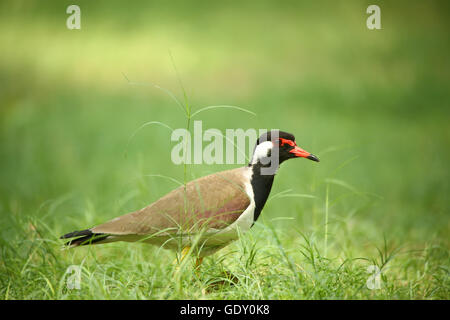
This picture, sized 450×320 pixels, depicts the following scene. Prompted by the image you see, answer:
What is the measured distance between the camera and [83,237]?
2.92 meters

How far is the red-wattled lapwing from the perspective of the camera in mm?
2893

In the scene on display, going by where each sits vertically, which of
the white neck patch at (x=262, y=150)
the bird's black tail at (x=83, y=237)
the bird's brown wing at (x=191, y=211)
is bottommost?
the bird's black tail at (x=83, y=237)

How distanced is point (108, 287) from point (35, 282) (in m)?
0.48

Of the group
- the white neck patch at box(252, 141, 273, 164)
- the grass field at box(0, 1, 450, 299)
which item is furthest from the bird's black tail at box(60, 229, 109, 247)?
the white neck patch at box(252, 141, 273, 164)

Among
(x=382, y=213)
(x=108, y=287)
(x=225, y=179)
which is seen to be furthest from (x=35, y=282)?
(x=382, y=213)

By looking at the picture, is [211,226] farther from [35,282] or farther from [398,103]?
[398,103]

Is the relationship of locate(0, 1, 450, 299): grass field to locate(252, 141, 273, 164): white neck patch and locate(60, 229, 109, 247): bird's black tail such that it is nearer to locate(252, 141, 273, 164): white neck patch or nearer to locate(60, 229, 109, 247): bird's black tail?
locate(60, 229, 109, 247): bird's black tail

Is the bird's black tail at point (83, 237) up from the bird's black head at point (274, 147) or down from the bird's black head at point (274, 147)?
down

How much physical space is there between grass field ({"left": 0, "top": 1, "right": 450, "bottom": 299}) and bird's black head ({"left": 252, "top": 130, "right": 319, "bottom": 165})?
0.26 metres

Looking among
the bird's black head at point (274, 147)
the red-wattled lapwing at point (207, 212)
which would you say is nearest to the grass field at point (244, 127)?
the red-wattled lapwing at point (207, 212)

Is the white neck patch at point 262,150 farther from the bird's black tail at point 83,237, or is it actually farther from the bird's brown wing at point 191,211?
the bird's black tail at point 83,237

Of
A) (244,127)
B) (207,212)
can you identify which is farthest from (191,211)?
(244,127)

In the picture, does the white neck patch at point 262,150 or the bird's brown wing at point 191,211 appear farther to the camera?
the white neck patch at point 262,150

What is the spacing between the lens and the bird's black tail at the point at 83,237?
113 inches
